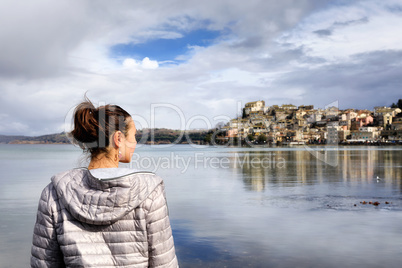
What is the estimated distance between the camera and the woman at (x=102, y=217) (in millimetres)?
1645

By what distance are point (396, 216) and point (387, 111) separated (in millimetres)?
145943

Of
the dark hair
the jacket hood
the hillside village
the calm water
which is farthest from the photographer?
the hillside village

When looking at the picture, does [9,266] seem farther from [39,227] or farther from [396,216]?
[396,216]

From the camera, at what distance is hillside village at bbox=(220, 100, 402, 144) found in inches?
4973

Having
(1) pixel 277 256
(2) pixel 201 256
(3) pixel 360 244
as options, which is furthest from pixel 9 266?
(3) pixel 360 244

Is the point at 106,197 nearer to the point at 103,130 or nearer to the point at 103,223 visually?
the point at 103,223

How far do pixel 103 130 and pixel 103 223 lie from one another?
42cm

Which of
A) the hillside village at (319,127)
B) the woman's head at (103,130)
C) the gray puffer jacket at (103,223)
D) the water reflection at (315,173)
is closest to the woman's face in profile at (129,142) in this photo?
the woman's head at (103,130)

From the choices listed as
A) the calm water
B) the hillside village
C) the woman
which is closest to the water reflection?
the calm water

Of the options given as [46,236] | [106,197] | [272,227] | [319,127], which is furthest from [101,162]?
[319,127]

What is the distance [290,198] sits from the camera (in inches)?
477

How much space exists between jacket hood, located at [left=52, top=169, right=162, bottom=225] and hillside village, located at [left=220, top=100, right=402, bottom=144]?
406 ft

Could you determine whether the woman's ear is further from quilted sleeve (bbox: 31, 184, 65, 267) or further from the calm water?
the calm water

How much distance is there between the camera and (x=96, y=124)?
179 centimetres
